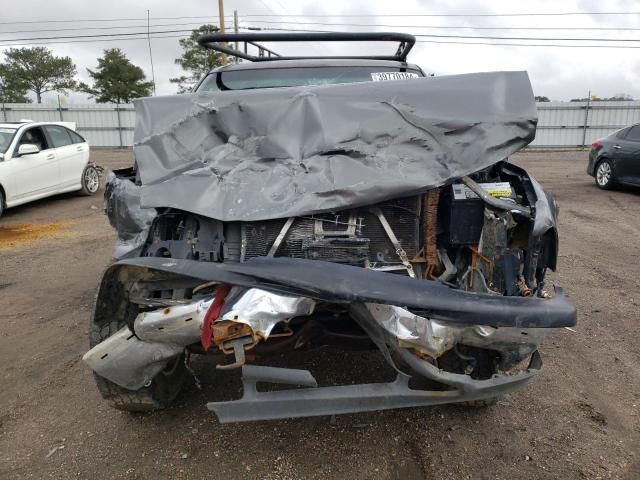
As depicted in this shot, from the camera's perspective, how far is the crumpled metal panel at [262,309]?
1.98 metres

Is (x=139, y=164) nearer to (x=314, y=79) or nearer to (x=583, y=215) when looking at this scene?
(x=314, y=79)

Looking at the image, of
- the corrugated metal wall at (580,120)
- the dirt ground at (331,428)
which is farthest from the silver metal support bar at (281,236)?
the corrugated metal wall at (580,120)

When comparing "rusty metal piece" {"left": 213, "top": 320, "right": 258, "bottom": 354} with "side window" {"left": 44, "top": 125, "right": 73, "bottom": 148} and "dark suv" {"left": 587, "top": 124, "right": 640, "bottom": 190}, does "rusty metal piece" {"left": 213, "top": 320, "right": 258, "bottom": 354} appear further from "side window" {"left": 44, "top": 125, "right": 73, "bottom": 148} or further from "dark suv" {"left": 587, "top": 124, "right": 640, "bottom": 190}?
"dark suv" {"left": 587, "top": 124, "right": 640, "bottom": 190}

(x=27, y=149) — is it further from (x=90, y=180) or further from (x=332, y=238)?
(x=332, y=238)

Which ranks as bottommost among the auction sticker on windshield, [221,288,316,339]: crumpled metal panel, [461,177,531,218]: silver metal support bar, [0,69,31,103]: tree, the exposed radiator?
[221,288,316,339]: crumpled metal panel

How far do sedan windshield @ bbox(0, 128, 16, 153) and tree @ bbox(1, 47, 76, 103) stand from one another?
34126mm

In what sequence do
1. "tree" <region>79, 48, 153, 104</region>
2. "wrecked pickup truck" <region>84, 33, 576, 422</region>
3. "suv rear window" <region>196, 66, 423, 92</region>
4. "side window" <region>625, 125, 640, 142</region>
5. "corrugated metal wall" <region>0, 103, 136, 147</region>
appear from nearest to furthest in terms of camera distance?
"wrecked pickup truck" <region>84, 33, 576, 422</region> < "suv rear window" <region>196, 66, 423, 92</region> < "side window" <region>625, 125, 640, 142</region> < "corrugated metal wall" <region>0, 103, 136, 147</region> < "tree" <region>79, 48, 153, 104</region>

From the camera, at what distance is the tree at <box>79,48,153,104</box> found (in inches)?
1388

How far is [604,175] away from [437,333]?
1020cm

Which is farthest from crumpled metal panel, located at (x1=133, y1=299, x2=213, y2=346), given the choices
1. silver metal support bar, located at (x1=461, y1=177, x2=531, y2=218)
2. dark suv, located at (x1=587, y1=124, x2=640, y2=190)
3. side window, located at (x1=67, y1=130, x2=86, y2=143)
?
dark suv, located at (x1=587, y1=124, x2=640, y2=190)

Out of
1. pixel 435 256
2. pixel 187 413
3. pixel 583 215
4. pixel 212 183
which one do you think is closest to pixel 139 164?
pixel 212 183

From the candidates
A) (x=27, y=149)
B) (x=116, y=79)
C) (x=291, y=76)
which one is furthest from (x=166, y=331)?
(x=116, y=79)

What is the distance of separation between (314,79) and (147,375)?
265 cm

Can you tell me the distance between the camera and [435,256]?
2453 millimetres
